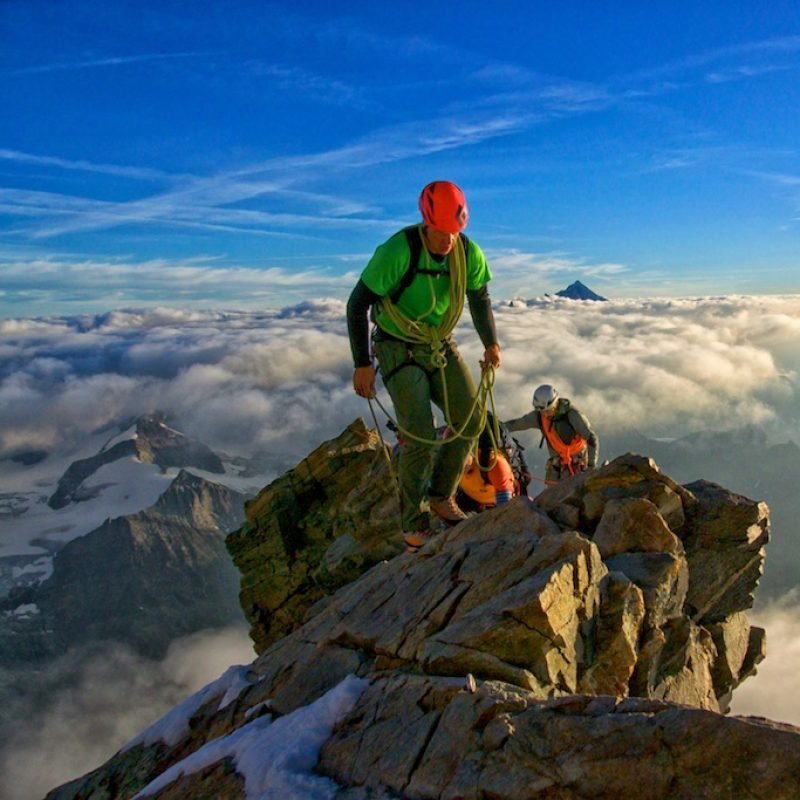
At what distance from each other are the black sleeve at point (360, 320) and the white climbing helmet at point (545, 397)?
29.6ft

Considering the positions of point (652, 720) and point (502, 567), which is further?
point (502, 567)

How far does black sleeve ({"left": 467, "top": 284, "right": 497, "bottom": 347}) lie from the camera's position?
41.9ft

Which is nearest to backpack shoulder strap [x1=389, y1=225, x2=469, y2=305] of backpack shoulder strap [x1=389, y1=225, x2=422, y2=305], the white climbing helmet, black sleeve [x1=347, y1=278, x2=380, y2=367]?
backpack shoulder strap [x1=389, y1=225, x2=422, y2=305]

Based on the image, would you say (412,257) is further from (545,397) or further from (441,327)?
(545,397)

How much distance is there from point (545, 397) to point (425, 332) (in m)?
8.91

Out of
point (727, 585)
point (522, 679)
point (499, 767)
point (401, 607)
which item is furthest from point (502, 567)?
point (727, 585)

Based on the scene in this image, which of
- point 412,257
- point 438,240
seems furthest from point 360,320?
point 438,240

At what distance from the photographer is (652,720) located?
19.6 feet

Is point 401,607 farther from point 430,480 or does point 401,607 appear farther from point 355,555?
point 355,555

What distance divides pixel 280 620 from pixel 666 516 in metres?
13.2

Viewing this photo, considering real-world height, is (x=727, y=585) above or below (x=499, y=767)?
below

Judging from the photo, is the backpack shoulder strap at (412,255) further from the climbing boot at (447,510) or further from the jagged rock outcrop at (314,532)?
the jagged rock outcrop at (314,532)

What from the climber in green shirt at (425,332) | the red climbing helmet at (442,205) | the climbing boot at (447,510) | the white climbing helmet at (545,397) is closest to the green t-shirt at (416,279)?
the climber in green shirt at (425,332)

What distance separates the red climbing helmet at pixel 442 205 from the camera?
1080 cm
